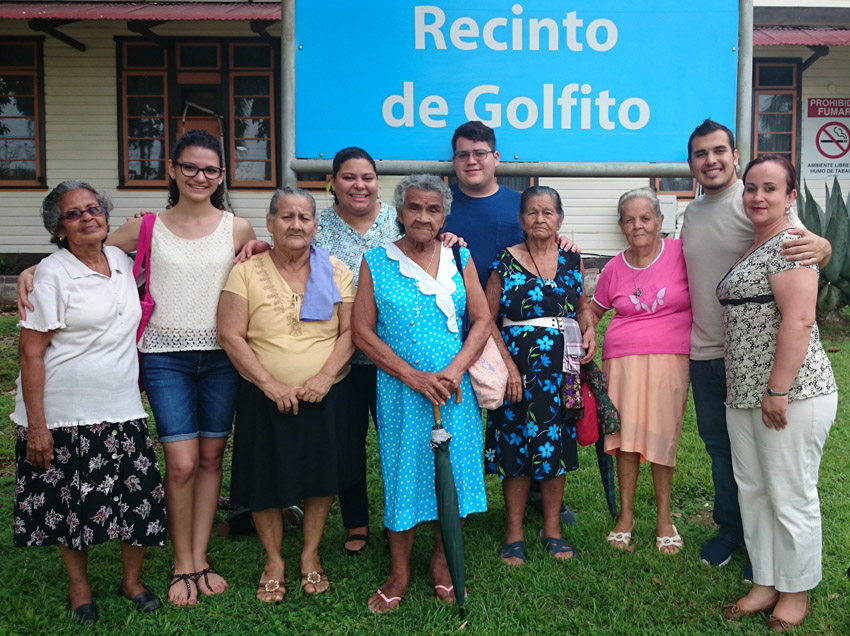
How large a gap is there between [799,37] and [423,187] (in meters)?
10.3

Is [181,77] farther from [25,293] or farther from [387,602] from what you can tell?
[387,602]

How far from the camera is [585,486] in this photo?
4.78 m

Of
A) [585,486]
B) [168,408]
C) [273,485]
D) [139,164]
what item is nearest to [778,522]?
[585,486]

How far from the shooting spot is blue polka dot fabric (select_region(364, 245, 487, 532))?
10.6ft

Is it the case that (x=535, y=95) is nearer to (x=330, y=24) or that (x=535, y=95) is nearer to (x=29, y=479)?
(x=330, y=24)

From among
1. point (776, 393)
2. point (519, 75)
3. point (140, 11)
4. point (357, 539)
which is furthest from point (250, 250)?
point (140, 11)

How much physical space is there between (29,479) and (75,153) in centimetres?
965

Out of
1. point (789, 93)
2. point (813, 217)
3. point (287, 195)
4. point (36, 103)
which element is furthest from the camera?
point (789, 93)

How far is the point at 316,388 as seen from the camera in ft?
10.5

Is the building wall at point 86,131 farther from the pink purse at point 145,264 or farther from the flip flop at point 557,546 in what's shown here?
the flip flop at point 557,546

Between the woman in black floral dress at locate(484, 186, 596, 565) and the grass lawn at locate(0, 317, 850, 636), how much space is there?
33 centimetres

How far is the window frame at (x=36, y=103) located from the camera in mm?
11258

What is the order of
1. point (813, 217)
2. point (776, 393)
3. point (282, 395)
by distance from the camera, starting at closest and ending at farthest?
1. point (776, 393)
2. point (282, 395)
3. point (813, 217)

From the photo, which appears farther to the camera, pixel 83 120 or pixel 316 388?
pixel 83 120
